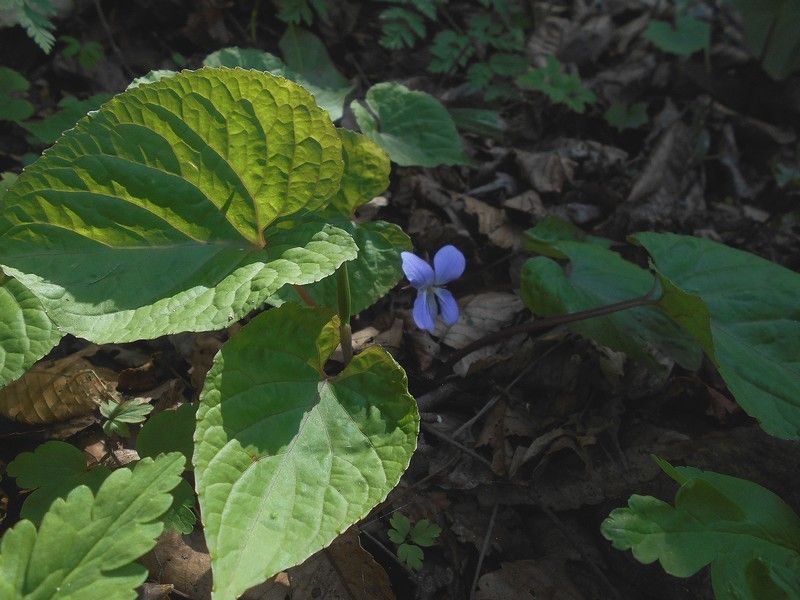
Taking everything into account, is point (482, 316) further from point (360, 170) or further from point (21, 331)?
point (21, 331)

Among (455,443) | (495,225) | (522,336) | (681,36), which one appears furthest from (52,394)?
(681,36)

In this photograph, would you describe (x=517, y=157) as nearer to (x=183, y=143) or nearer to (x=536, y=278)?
(x=536, y=278)

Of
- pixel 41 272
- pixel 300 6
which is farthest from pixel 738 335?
pixel 300 6

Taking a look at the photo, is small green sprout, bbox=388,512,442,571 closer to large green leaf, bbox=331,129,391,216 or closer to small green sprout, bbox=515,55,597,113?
large green leaf, bbox=331,129,391,216

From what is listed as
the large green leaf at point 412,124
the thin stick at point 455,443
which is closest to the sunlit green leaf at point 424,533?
the thin stick at point 455,443

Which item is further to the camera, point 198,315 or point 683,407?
point 683,407
